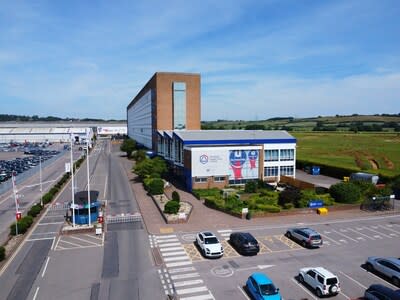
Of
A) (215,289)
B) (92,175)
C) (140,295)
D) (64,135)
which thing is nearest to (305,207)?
(215,289)

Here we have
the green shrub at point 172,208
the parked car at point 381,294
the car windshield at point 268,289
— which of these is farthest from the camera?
the green shrub at point 172,208

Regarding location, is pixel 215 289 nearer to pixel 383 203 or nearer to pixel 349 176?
pixel 383 203

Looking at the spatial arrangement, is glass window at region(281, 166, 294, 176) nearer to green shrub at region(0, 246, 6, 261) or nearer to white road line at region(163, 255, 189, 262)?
white road line at region(163, 255, 189, 262)

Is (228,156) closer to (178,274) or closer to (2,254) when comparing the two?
(178,274)

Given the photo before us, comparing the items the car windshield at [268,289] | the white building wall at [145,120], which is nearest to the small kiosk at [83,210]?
the car windshield at [268,289]

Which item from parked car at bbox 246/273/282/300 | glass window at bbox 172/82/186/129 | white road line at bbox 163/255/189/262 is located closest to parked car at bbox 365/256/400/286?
parked car at bbox 246/273/282/300

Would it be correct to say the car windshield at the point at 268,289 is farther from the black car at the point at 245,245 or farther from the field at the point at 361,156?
the field at the point at 361,156
